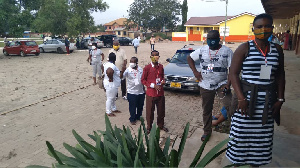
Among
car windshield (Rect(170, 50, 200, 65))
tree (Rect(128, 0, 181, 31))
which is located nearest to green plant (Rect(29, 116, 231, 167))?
car windshield (Rect(170, 50, 200, 65))

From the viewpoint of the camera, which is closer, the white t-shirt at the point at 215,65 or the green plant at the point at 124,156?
the green plant at the point at 124,156

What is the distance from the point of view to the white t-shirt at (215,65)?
12.6ft

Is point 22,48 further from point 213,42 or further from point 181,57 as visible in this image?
point 213,42

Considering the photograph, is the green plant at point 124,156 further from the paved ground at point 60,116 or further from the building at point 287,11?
the building at point 287,11

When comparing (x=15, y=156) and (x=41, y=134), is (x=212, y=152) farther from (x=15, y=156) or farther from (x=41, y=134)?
(x=41, y=134)

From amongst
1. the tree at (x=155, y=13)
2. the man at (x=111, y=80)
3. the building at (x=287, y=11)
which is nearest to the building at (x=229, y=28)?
the building at (x=287, y=11)

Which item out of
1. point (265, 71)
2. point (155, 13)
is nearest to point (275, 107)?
point (265, 71)

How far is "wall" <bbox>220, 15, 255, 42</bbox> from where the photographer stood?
129 feet

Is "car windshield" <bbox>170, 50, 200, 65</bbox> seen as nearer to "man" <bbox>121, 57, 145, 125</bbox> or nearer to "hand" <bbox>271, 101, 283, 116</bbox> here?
"man" <bbox>121, 57, 145, 125</bbox>

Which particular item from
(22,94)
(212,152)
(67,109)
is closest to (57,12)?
(22,94)

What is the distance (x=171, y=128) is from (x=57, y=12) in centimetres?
2385

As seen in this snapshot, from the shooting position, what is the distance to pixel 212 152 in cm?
206

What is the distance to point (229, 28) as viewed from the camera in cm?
4062

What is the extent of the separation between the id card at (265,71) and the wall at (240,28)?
4064 cm
